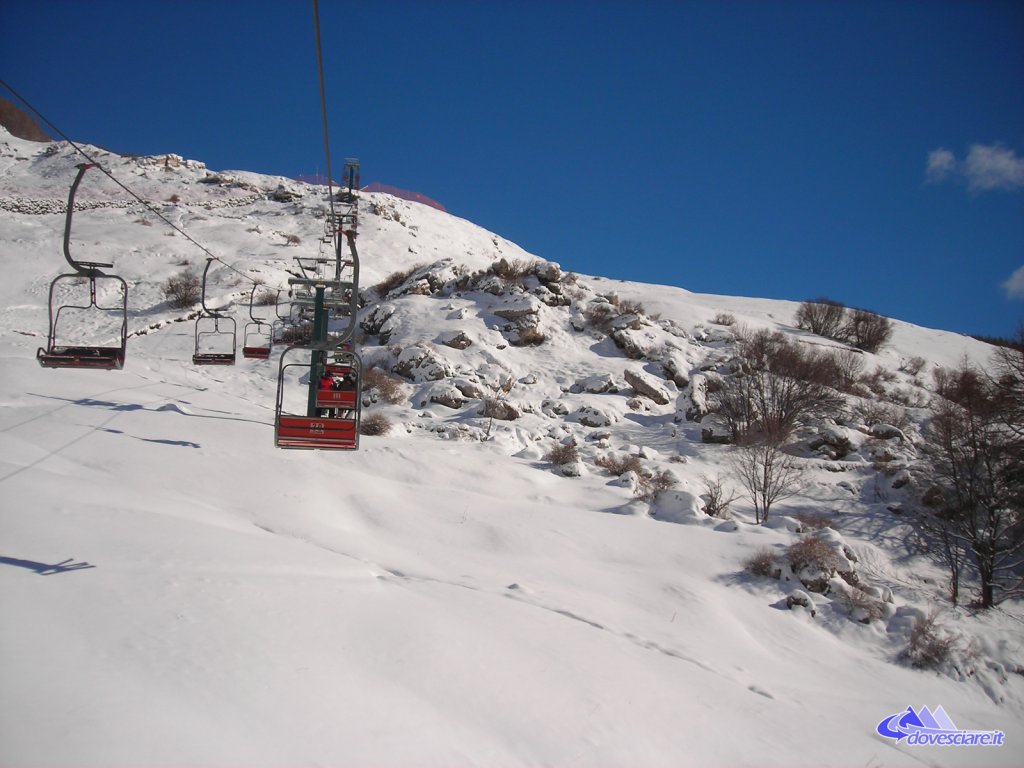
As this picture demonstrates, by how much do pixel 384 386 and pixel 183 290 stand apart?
1583 cm

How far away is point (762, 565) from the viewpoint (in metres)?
10.7

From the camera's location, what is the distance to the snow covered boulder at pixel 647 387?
23536mm

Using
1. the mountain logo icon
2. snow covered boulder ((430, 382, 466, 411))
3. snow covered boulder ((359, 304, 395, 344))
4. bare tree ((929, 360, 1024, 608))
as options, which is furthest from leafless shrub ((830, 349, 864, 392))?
snow covered boulder ((359, 304, 395, 344))

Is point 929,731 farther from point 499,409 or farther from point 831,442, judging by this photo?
point 499,409

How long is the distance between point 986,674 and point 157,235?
4541 centimetres

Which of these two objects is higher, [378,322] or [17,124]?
[17,124]

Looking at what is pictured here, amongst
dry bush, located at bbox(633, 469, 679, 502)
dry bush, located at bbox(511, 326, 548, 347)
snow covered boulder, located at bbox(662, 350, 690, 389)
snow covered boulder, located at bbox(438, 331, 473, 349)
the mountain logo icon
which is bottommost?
the mountain logo icon

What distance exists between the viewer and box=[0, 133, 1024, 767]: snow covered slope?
152 inches

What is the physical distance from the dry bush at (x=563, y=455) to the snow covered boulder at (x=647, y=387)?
7838mm

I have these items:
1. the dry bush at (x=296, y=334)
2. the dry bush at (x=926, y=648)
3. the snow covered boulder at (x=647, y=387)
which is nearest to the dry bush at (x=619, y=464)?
the snow covered boulder at (x=647, y=387)

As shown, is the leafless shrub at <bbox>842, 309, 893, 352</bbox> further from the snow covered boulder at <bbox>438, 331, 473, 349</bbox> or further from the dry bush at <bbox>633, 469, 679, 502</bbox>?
the dry bush at <bbox>633, 469, 679, 502</bbox>

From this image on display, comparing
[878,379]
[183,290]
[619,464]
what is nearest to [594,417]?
[619,464]

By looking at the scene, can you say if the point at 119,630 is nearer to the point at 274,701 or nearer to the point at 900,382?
the point at 274,701

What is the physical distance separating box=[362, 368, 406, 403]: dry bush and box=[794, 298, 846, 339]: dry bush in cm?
2916
